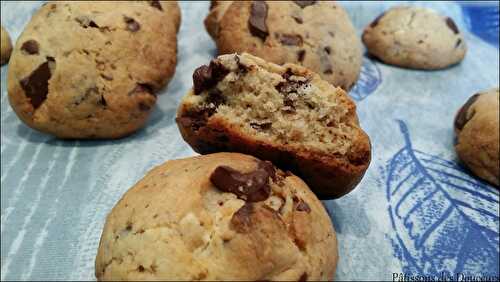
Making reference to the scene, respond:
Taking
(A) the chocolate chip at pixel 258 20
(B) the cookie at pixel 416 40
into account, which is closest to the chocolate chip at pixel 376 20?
(B) the cookie at pixel 416 40

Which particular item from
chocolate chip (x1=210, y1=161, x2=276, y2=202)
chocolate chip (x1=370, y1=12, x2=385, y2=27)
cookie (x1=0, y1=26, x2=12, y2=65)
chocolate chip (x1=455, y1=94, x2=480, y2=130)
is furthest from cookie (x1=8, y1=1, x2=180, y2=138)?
chocolate chip (x1=370, y1=12, x2=385, y2=27)

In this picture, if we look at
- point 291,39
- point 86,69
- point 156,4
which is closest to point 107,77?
point 86,69

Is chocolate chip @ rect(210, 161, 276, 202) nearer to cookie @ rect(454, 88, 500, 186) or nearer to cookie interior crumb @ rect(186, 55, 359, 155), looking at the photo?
cookie interior crumb @ rect(186, 55, 359, 155)

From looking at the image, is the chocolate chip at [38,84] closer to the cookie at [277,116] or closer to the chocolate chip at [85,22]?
the chocolate chip at [85,22]

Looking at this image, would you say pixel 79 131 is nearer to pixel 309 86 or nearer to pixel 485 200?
pixel 309 86

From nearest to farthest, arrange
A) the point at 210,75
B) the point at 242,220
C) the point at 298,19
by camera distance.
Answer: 1. the point at 242,220
2. the point at 210,75
3. the point at 298,19

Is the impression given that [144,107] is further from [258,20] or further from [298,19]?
[298,19]

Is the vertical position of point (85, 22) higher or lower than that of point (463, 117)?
higher
